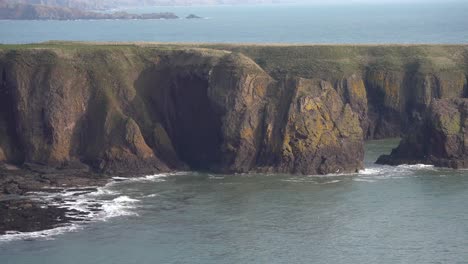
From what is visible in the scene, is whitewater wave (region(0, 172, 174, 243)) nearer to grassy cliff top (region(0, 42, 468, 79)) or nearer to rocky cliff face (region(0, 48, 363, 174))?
rocky cliff face (region(0, 48, 363, 174))

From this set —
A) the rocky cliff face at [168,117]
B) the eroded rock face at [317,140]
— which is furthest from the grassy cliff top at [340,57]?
the eroded rock face at [317,140]

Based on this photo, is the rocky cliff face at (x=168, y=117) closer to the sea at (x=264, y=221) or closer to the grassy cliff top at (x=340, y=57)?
the sea at (x=264, y=221)

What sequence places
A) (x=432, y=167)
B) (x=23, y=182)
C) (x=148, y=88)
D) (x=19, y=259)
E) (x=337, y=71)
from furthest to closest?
(x=337, y=71) → (x=148, y=88) → (x=432, y=167) → (x=23, y=182) → (x=19, y=259)

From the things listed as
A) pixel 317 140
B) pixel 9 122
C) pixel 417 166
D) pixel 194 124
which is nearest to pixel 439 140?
pixel 417 166

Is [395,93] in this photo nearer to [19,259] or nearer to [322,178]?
[322,178]

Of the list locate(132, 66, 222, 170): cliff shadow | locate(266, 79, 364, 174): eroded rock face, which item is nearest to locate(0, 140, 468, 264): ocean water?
locate(266, 79, 364, 174): eroded rock face

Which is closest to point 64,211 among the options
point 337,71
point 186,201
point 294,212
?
point 186,201
